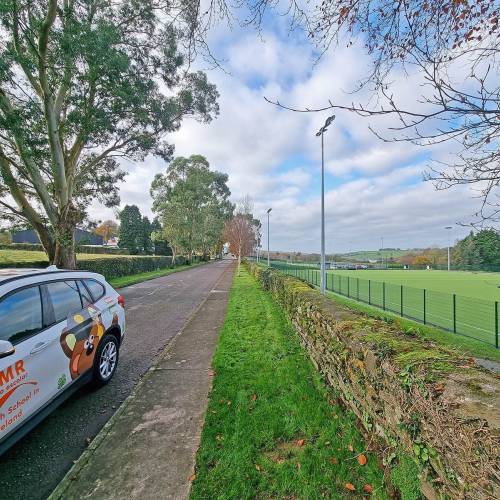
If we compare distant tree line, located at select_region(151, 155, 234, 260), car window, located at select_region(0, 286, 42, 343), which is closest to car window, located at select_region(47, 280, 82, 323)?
car window, located at select_region(0, 286, 42, 343)

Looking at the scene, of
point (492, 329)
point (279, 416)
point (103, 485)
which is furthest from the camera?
point (492, 329)

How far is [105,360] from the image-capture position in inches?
179

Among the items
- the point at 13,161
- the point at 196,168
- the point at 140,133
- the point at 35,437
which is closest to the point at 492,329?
the point at 35,437

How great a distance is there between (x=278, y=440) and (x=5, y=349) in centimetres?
270

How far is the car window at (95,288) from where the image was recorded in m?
4.55

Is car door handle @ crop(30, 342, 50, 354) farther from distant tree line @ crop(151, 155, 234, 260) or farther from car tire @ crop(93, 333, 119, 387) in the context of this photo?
distant tree line @ crop(151, 155, 234, 260)

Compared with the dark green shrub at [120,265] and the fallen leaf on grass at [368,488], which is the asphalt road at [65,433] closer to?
the fallen leaf on grass at [368,488]

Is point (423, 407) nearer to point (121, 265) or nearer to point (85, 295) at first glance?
point (85, 295)

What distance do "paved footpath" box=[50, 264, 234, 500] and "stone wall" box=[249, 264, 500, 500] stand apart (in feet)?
5.81

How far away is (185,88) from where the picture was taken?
1688 centimetres

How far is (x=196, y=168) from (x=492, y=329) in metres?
41.2

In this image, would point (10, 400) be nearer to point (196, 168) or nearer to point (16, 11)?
point (16, 11)

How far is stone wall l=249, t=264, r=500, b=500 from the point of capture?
1609 millimetres

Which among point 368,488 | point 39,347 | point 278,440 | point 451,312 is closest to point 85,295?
point 39,347
